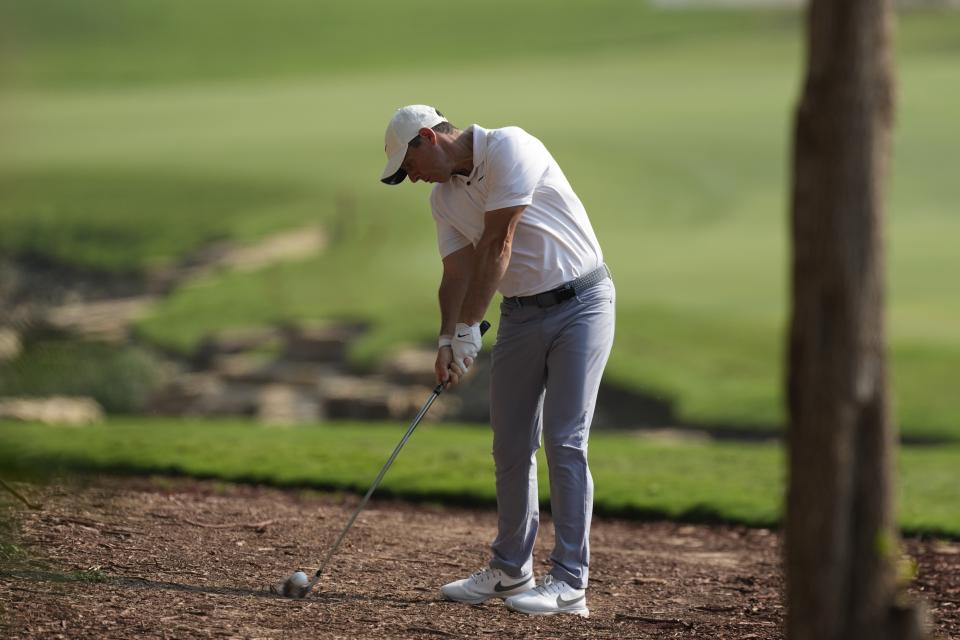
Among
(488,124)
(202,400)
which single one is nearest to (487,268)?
(202,400)

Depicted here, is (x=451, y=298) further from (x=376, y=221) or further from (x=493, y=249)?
(x=376, y=221)

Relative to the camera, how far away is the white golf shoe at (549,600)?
17.1 ft

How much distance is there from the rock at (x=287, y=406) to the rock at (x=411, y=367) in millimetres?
1041

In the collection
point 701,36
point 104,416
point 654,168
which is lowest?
point 104,416

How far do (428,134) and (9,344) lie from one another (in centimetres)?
362

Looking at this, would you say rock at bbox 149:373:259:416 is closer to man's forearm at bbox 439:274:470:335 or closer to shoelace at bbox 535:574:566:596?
man's forearm at bbox 439:274:470:335

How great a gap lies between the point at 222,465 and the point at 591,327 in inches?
204

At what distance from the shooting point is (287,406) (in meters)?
16.6

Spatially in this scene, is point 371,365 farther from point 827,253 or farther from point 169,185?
point 827,253

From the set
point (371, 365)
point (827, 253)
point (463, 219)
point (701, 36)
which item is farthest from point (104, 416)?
point (701, 36)

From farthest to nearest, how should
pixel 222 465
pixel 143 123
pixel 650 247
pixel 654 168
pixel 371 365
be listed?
pixel 143 123 < pixel 654 168 < pixel 650 247 < pixel 371 365 < pixel 222 465

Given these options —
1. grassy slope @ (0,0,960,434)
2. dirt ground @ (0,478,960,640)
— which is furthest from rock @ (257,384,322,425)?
dirt ground @ (0,478,960,640)

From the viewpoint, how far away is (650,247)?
2214 centimetres

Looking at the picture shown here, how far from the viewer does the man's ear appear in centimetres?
512
